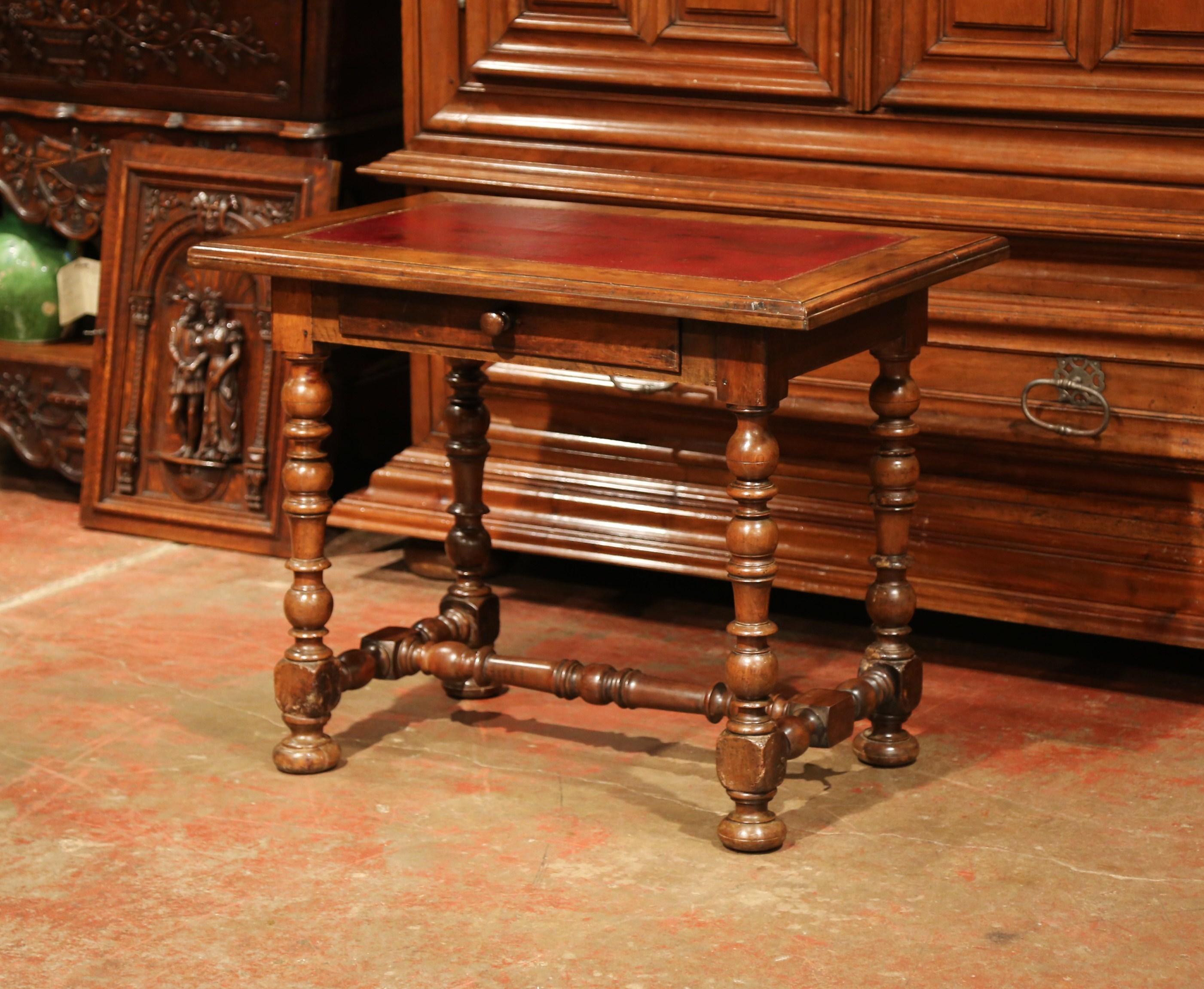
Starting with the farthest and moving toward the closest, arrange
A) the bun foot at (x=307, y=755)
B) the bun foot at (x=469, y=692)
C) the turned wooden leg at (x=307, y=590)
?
the bun foot at (x=469, y=692) → the bun foot at (x=307, y=755) → the turned wooden leg at (x=307, y=590)

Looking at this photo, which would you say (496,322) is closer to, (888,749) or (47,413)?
(888,749)

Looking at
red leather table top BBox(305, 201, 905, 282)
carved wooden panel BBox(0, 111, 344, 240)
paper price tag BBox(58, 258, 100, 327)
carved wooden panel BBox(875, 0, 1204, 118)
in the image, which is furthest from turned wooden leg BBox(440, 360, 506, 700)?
paper price tag BBox(58, 258, 100, 327)

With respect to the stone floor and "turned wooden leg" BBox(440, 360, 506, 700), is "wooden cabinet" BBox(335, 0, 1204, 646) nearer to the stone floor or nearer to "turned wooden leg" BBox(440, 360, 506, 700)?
the stone floor

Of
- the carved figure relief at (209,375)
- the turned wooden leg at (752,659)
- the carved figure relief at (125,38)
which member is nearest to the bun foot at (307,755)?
the turned wooden leg at (752,659)

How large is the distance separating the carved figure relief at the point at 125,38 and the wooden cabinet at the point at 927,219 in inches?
24.7

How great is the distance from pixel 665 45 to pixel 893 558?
1.23m

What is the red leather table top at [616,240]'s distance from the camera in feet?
9.77

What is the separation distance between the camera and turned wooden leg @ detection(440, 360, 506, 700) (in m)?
3.58

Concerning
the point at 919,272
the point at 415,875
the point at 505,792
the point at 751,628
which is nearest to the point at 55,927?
the point at 415,875

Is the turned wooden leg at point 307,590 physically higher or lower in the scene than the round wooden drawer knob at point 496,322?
lower

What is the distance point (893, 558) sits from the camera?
10.9 ft

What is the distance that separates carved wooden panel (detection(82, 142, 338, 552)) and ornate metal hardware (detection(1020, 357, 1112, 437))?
69.8 inches

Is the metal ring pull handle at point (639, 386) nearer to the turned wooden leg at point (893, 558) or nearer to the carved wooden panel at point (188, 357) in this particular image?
the turned wooden leg at point (893, 558)

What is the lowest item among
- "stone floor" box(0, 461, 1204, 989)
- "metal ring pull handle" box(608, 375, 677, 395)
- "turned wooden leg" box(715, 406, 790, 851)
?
"stone floor" box(0, 461, 1204, 989)
